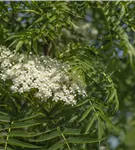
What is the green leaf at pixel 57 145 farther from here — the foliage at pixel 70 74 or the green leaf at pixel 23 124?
the green leaf at pixel 23 124

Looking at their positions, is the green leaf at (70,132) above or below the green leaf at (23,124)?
below

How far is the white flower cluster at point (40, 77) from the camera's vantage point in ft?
7.12

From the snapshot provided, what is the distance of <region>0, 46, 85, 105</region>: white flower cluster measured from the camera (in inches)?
85.4

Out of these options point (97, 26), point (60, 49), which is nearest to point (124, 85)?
point (97, 26)

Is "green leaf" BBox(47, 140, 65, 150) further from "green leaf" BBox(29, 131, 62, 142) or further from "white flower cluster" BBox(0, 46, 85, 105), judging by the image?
"white flower cluster" BBox(0, 46, 85, 105)

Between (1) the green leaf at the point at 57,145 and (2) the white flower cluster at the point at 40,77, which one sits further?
(2) the white flower cluster at the point at 40,77

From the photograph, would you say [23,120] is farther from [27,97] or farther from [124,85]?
[124,85]

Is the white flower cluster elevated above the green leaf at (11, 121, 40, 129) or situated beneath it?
elevated above

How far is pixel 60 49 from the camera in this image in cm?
261

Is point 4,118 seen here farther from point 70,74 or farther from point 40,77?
point 70,74

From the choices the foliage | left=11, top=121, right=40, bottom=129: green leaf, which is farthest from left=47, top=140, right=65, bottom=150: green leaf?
left=11, top=121, right=40, bottom=129: green leaf

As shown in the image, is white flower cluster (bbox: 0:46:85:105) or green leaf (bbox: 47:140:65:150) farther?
white flower cluster (bbox: 0:46:85:105)

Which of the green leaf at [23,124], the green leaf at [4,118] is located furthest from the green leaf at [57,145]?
the green leaf at [4,118]

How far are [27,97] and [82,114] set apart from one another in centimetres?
24
